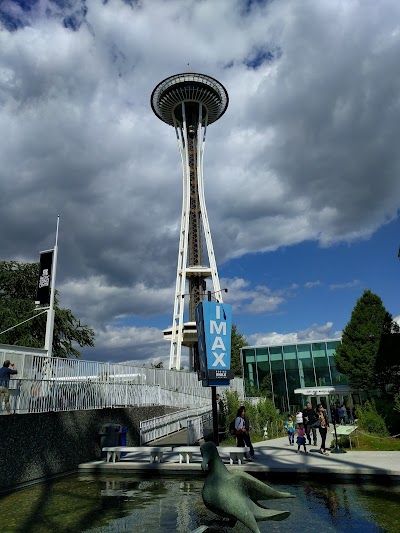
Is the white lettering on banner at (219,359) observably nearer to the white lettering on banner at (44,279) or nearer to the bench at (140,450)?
the bench at (140,450)

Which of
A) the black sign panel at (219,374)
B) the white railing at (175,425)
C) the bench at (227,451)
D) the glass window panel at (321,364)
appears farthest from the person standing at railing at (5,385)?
the glass window panel at (321,364)

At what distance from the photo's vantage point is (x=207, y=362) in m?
14.9

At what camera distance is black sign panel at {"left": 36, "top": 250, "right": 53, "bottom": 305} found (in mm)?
17906

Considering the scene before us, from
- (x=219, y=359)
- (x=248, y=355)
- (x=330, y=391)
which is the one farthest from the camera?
(x=248, y=355)

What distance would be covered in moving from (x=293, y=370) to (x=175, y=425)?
22.2 m

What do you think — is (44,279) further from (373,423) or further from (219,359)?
(373,423)

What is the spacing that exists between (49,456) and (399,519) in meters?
9.85

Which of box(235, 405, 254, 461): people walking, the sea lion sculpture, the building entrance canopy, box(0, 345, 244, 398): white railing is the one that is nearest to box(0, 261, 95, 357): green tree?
box(0, 345, 244, 398): white railing

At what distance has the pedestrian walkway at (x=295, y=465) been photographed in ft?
34.3

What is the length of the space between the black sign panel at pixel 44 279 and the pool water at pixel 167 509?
841 centimetres

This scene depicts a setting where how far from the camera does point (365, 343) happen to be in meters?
32.7

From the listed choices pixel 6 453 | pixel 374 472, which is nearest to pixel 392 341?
pixel 374 472

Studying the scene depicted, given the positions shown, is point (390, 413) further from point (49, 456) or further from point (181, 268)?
point (181, 268)

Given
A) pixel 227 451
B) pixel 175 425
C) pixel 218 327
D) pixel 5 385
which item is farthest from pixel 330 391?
pixel 5 385
